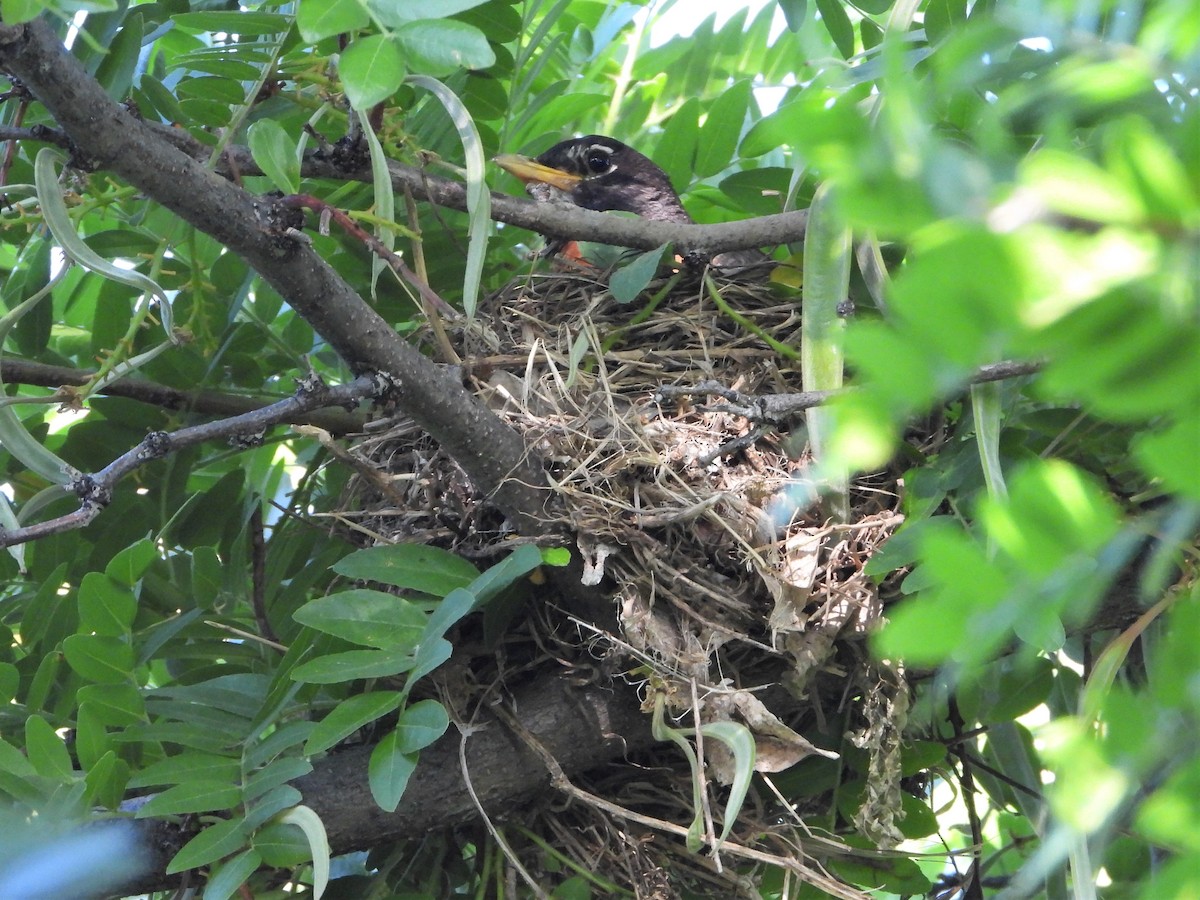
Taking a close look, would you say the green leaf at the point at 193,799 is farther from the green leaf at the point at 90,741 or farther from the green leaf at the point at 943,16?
the green leaf at the point at 943,16

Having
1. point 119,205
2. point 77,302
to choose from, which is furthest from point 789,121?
point 77,302

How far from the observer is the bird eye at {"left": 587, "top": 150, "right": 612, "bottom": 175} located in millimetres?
2338

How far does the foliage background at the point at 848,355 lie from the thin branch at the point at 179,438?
0.65ft

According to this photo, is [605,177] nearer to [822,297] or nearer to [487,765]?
[822,297]

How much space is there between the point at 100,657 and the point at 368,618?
0.31 m

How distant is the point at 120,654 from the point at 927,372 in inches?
46.5

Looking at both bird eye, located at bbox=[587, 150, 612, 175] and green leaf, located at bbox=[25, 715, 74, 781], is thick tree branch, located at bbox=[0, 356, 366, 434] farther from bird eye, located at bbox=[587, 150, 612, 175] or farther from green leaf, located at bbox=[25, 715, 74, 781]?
bird eye, located at bbox=[587, 150, 612, 175]

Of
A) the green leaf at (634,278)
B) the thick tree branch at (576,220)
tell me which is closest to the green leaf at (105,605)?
the thick tree branch at (576,220)

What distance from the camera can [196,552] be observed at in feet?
5.20

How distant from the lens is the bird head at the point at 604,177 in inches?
90.3

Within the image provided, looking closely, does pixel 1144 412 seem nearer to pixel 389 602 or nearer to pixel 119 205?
pixel 389 602

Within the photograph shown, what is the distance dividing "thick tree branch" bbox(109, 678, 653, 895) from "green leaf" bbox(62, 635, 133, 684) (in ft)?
0.79

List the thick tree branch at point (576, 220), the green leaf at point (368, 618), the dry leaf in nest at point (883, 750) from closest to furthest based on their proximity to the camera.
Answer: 1. the green leaf at point (368, 618)
2. the dry leaf in nest at point (883, 750)
3. the thick tree branch at point (576, 220)

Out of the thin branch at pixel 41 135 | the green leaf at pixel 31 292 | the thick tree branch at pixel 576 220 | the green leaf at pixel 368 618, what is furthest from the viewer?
the green leaf at pixel 31 292
